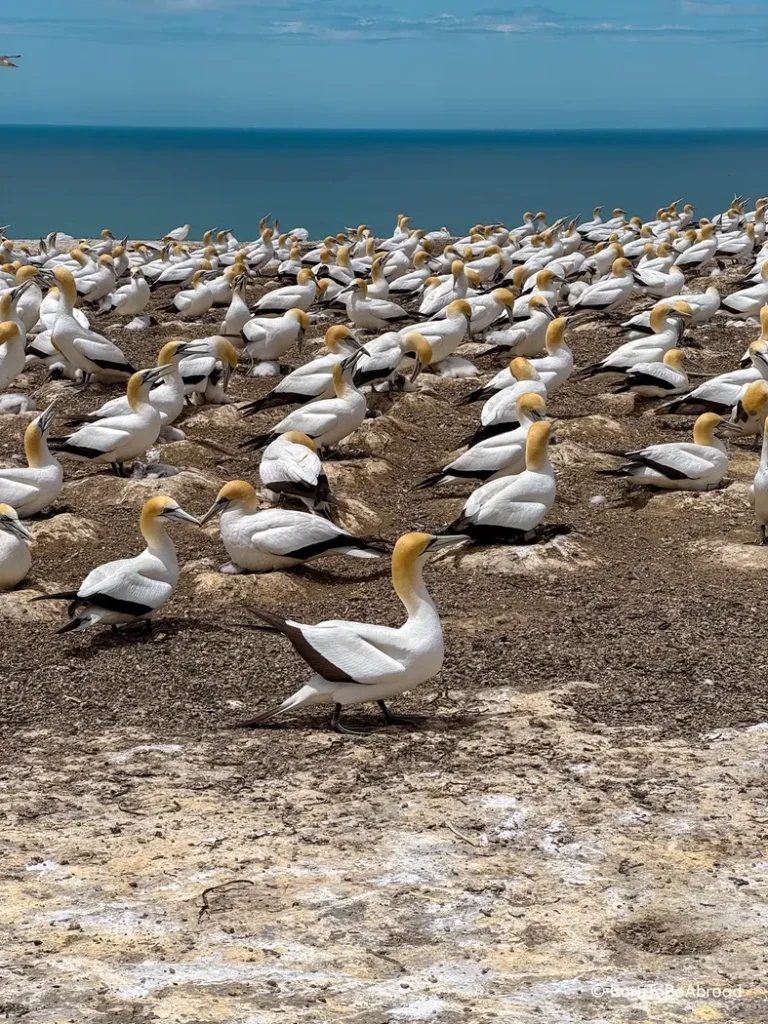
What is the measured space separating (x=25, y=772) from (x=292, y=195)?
236ft

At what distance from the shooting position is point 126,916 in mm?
4359

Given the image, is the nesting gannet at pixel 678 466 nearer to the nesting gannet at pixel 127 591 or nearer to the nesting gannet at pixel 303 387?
the nesting gannet at pixel 303 387

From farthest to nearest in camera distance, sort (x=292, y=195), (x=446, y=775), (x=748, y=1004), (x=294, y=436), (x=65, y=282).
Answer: (x=292, y=195) < (x=65, y=282) < (x=294, y=436) < (x=446, y=775) < (x=748, y=1004)

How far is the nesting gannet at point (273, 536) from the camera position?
27.8ft

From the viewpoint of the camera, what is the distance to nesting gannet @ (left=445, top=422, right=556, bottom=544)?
355 inches

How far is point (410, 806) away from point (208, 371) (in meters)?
8.48

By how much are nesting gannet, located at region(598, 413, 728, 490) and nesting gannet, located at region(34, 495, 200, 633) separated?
3.85 meters

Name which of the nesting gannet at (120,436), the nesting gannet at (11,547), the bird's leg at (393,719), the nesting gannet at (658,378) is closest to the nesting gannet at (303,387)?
the nesting gannet at (120,436)

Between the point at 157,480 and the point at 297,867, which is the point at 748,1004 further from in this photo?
the point at 157,480

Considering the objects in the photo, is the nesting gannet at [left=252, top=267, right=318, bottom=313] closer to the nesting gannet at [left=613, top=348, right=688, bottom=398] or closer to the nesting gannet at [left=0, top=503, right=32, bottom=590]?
the nesting gannet at [left=613, top=348, right=688, bottom=398]

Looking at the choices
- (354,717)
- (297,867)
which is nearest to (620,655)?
(354,717)

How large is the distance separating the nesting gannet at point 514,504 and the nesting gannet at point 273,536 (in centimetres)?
79

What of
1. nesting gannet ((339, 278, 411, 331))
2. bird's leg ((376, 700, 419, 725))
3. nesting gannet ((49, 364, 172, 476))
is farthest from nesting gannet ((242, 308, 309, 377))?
bird's leg ((376, 700, 419, 725))

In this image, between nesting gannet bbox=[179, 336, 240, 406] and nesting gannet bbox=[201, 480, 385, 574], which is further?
nesting gannet bbox=[179, 336, 240, 406]
